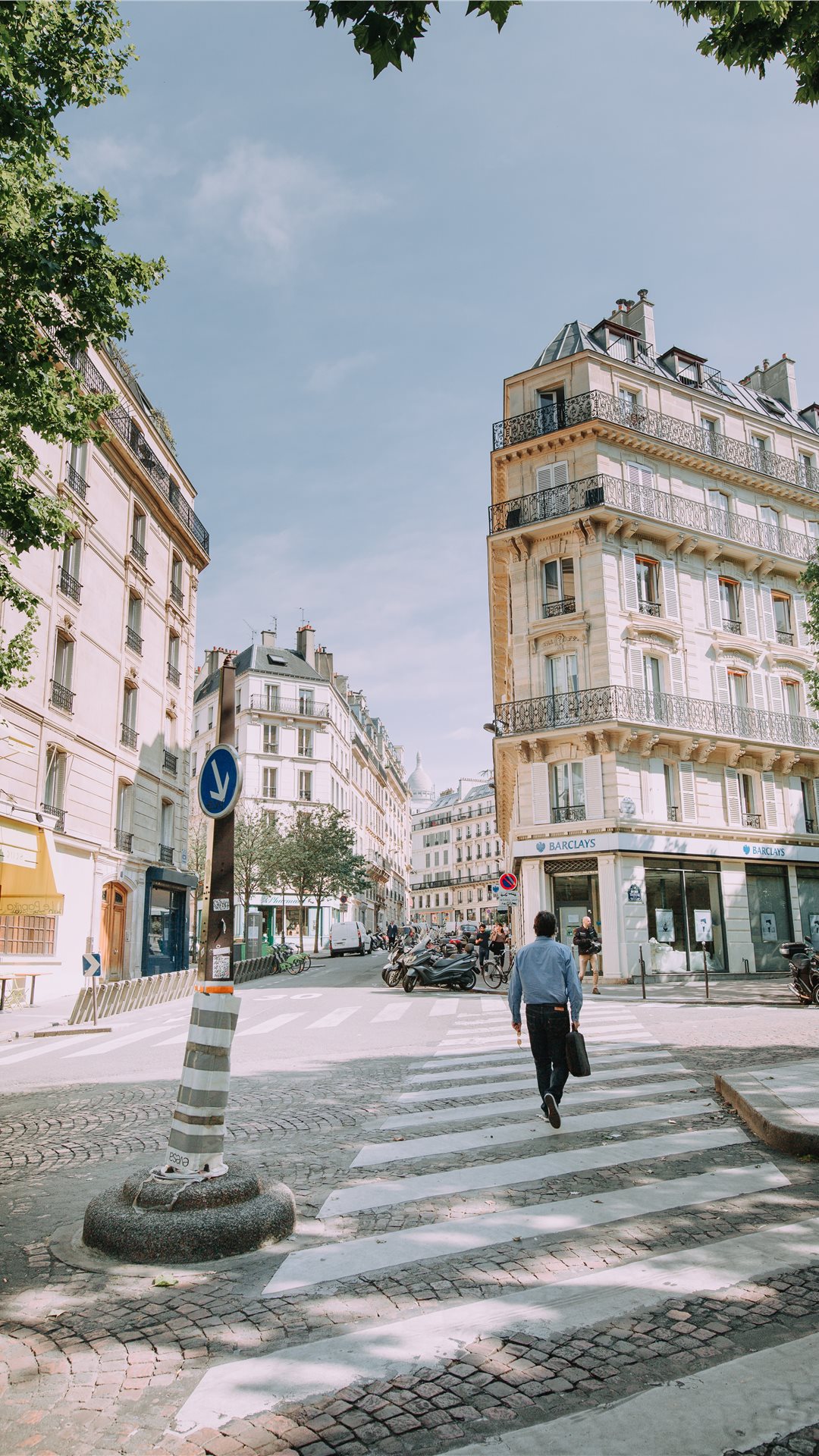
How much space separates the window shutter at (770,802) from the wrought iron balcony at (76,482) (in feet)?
68.5

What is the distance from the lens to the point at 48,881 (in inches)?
740

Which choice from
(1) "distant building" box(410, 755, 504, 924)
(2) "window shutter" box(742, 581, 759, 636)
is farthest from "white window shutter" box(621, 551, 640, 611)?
(1) "distant building" box(410, 755, 504, 924)

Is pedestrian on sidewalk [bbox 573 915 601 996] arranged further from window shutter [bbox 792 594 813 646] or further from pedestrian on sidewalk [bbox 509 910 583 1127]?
window shutter [bbox 792 594 813 646]

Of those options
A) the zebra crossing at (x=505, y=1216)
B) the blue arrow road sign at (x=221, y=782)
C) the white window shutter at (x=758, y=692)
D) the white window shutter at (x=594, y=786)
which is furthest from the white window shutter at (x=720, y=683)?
the blue arrow road sign at (x=221, y=782)

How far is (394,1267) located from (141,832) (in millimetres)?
24083

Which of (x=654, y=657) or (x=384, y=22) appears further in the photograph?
(x=654, y=657)

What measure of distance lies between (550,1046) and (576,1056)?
0.82 ft

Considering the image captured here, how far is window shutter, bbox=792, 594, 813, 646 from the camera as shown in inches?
1190

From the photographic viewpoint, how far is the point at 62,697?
2169 cm

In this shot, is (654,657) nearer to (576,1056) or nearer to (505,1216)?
(576,1056)

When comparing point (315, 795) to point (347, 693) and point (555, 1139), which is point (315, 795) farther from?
point (555, 1139)

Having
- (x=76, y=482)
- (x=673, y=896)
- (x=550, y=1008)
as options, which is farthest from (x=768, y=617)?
(x=550, y=1008)

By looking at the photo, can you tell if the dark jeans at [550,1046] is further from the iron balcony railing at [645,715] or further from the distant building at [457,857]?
the distant building at [457,857]

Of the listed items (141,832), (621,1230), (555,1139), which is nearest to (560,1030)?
(555,1139)
